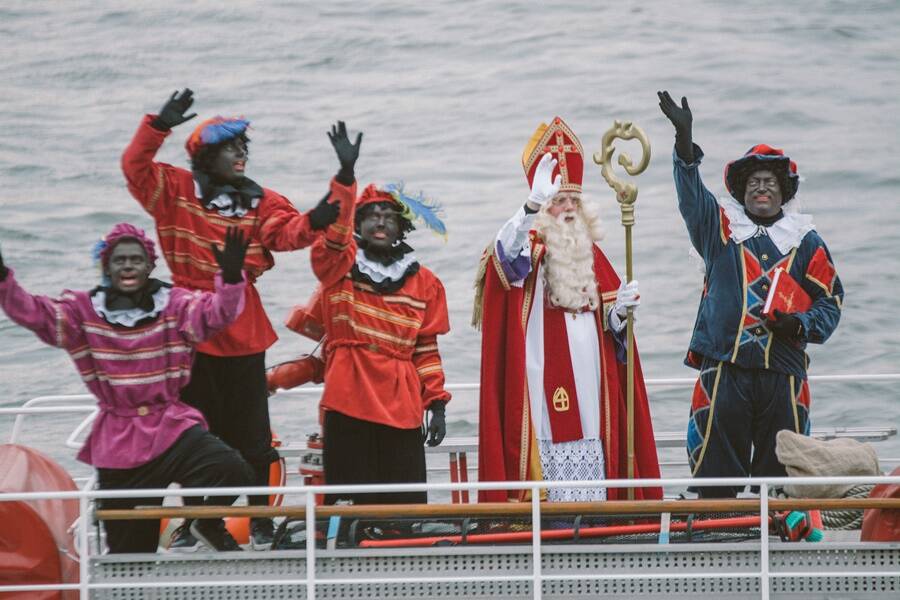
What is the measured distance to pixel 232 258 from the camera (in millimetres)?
5914

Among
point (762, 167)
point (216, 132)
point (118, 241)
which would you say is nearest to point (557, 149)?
point (762, 167)

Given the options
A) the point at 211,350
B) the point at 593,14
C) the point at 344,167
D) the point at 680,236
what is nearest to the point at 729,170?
the point at 344,167

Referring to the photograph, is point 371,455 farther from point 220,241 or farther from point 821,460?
point 821,460

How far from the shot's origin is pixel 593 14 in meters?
22.7

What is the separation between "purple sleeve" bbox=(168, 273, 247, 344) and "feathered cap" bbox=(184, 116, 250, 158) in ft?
2.42

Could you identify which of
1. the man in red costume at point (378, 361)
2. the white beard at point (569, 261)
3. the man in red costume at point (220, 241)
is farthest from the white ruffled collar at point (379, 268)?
the white beard at point (569, 261)

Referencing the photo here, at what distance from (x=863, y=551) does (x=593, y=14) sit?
1743 centimetres

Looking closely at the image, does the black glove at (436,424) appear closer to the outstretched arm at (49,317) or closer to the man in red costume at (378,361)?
the man in red costume at (378,361)

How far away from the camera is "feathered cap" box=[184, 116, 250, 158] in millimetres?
6551

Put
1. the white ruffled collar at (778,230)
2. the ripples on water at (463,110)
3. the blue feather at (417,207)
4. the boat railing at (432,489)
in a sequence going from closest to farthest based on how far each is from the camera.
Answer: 1. the boat railing at (432,489)
2. the blue feather at (417,207)
3. the white ruffled collar at (778,230)
4. the ripples on water at (463,110)

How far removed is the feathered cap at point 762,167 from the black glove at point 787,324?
517 millimetres

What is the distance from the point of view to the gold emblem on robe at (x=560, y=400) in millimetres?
7059

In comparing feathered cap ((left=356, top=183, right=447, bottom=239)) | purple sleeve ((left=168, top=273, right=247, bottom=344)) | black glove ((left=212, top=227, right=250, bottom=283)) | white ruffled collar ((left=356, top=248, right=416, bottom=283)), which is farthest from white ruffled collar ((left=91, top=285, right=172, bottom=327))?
feathered cap ((left=356, top=183, right=447, bottom=239))

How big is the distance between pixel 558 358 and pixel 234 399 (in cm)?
143
